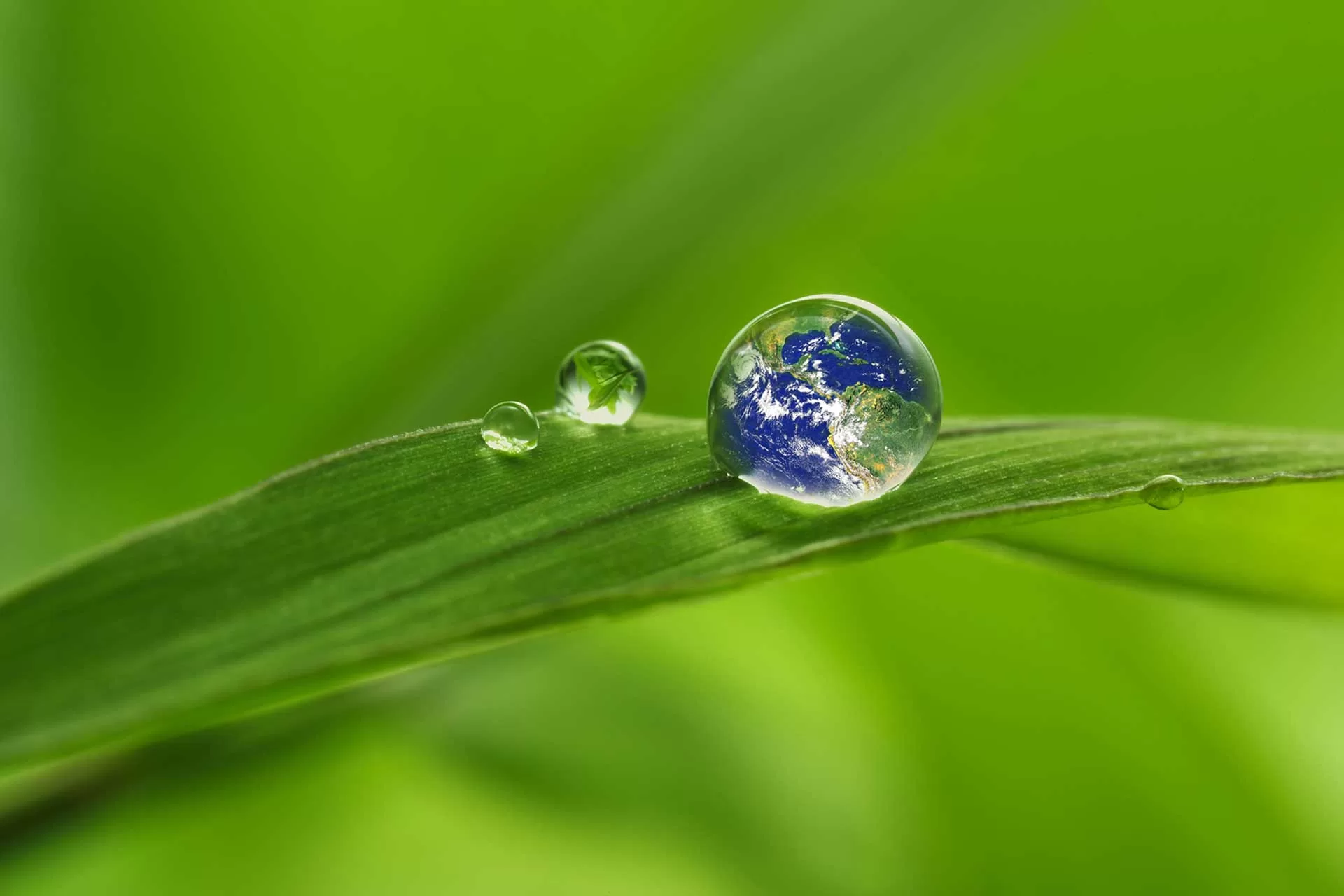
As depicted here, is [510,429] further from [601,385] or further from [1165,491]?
[1165,491]

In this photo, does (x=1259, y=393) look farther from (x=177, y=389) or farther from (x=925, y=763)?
(x=177, y=389)

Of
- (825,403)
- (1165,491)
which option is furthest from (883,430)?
(1165,491)

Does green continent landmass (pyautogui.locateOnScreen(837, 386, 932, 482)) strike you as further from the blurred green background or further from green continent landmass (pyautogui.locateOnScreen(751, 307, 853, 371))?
the blurred green background

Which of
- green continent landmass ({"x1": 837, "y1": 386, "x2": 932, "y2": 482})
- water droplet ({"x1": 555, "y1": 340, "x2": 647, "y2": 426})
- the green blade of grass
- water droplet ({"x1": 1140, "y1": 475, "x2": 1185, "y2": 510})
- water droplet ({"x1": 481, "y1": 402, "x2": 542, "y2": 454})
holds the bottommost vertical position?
the green blade of grass

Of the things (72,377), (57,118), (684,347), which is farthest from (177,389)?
(684,347)

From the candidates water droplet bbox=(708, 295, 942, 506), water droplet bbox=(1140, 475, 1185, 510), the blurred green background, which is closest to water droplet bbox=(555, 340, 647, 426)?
water droplet bbox=(708, 295, 942, 506)

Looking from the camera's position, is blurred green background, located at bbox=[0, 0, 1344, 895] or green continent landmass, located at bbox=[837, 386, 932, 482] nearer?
green continent landmass, located at bbox=[837, 386, 932, 482]

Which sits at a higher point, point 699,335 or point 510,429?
point 699,335
